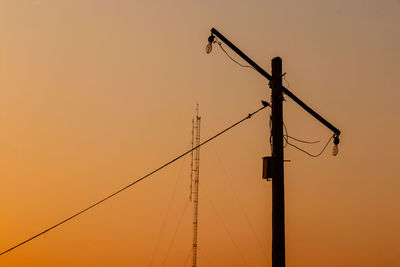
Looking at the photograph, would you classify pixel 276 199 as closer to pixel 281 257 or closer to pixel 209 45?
pixel 281 257

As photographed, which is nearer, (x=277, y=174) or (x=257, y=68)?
(x=277, y=174)

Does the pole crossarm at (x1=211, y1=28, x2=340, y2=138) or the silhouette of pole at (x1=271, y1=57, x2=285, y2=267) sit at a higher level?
the pole crossarm at (x1=211, y1=28, x2=340, y2=138)

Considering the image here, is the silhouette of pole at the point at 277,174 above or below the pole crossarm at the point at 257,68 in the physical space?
below

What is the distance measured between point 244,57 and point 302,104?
6.79 ft

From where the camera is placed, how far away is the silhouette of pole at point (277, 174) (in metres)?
10.9

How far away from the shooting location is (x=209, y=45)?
12.9m

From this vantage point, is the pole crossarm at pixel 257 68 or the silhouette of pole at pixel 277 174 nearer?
the silhouette of pole at pixel 277 174

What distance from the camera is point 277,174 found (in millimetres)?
11344

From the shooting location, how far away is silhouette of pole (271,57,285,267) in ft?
35.8

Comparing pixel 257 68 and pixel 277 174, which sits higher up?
pixel 257 68

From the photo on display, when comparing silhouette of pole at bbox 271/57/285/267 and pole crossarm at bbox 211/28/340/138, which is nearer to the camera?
silhouette of pole at bbox 271/57/285/267

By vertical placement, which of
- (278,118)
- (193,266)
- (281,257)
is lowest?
(193,266)

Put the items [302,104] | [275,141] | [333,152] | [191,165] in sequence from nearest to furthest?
[275,141], [302,104], [333,152], [191,165]

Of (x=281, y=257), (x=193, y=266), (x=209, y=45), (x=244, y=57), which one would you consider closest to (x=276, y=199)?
(x=281, y=257)
